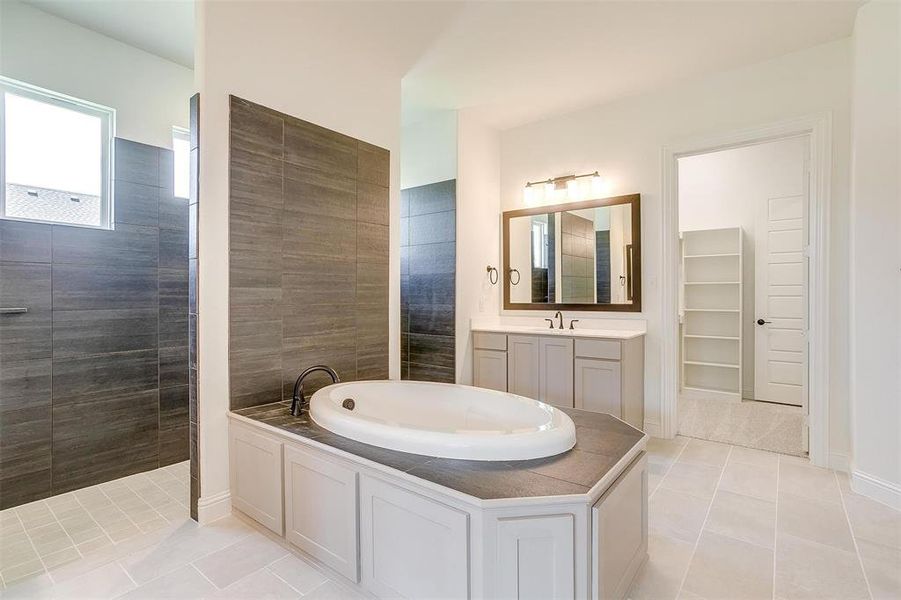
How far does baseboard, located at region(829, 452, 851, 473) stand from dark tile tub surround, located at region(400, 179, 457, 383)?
103 inches

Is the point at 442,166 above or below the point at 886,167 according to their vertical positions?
above

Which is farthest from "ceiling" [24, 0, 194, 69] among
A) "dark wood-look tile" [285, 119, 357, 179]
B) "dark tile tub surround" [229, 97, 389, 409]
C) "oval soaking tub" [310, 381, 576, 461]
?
"oval soaking tub" [310, 381, 576, 461]

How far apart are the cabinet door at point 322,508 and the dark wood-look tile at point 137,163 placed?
2.08 m

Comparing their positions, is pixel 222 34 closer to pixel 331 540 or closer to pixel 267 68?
pixel 267 68

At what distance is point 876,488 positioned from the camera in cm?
235

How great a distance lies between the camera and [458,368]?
12.1ft

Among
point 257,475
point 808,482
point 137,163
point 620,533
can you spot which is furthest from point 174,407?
point 808,482

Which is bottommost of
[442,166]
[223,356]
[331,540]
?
[331,540]

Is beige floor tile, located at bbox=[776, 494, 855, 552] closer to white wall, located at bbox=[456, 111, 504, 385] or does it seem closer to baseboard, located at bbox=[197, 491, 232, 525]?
white wall, located at bbox=[456, 111, 504, 385]

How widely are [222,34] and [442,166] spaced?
196 centimetres

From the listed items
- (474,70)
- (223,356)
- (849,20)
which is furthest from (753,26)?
(223,356)

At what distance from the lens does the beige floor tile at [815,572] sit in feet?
5.36

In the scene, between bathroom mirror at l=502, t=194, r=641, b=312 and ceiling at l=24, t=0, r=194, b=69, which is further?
bathroom mirror at l=502, t=194, r=641, b=312

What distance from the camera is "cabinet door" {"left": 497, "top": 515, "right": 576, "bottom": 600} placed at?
1.29 meters
